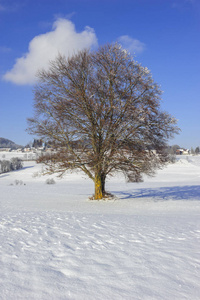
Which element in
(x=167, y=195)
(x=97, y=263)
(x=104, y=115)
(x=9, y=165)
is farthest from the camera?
(x=9, y=165)

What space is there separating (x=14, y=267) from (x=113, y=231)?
3359 millimetres

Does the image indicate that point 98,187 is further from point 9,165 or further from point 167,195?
point 9,165

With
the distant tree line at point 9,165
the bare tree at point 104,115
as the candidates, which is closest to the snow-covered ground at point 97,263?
the bare tree at point 104,115

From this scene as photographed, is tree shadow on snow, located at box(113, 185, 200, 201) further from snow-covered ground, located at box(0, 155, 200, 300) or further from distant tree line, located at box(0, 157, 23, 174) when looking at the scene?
distant tree line, located at box(0, 157, 23, 174)

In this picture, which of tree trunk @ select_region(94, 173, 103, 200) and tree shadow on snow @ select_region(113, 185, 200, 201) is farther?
tree shadow on snow @ select_region(113, 185, 200, 201)

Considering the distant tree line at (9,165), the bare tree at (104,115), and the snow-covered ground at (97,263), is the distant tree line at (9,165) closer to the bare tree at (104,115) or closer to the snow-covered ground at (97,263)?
the bare tree at (104,115)

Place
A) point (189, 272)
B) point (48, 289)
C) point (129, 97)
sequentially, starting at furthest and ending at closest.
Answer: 1. point (129, 97)
2. point (189, 272)
3. point (48, 289)

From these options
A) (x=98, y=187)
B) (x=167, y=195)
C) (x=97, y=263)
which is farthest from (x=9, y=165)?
(x=97, y=263)

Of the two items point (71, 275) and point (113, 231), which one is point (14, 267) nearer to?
point (71, 275)

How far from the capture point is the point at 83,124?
49.7 feet

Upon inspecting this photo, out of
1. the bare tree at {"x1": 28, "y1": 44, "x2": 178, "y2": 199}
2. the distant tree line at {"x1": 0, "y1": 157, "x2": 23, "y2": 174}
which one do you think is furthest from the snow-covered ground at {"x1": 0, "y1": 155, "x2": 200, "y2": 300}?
the distant tree line at {"x1": 0, "y1": 157, "x2": 23, "y2": 174}

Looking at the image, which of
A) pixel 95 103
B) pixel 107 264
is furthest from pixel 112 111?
pixel 107 264

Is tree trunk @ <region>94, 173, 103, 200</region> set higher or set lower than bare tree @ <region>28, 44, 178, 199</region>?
lower

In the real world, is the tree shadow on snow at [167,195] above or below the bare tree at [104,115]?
below
